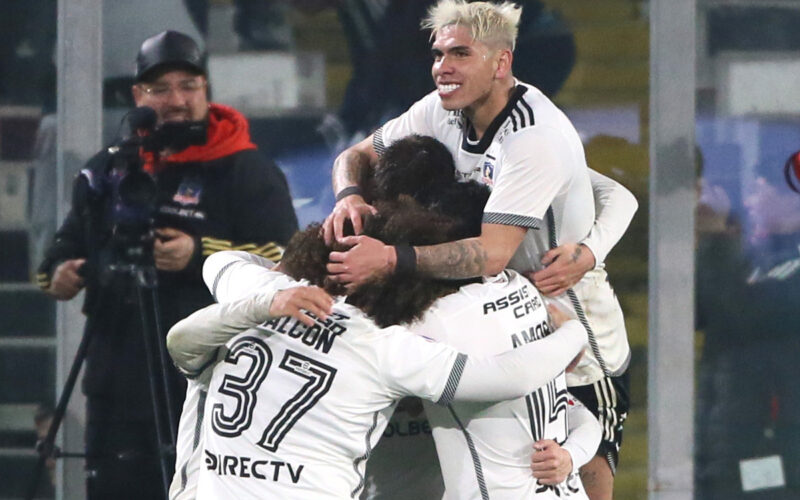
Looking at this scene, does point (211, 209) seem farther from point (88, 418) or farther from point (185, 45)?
point (88, 418)

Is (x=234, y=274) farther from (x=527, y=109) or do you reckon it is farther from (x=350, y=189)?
(x=527, y=109)

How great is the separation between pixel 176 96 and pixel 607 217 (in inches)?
62.4

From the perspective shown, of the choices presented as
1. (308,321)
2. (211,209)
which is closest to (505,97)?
(308,321)

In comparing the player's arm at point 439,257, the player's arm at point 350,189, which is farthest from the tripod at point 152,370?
the player's arm at point 439,257

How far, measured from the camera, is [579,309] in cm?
316

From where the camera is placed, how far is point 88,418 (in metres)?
4.27

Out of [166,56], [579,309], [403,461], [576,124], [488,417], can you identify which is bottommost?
[403,461]

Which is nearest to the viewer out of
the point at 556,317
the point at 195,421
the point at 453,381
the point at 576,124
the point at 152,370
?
the point at 453,381

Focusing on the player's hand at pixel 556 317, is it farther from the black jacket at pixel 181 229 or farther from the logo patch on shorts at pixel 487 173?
the black jacket at pixel 181 229

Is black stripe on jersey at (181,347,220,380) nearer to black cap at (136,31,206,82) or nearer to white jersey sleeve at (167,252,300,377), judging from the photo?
white jersey sleeve at (167,252,300,377)

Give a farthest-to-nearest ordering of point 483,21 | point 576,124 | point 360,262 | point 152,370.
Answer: point 576,124 < point 152,370 < point 483,21 < point 360,262

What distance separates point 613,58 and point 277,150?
4.37ft

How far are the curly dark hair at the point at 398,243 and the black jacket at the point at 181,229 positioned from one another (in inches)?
51.1

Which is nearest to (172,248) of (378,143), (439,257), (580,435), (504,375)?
(378,143)
